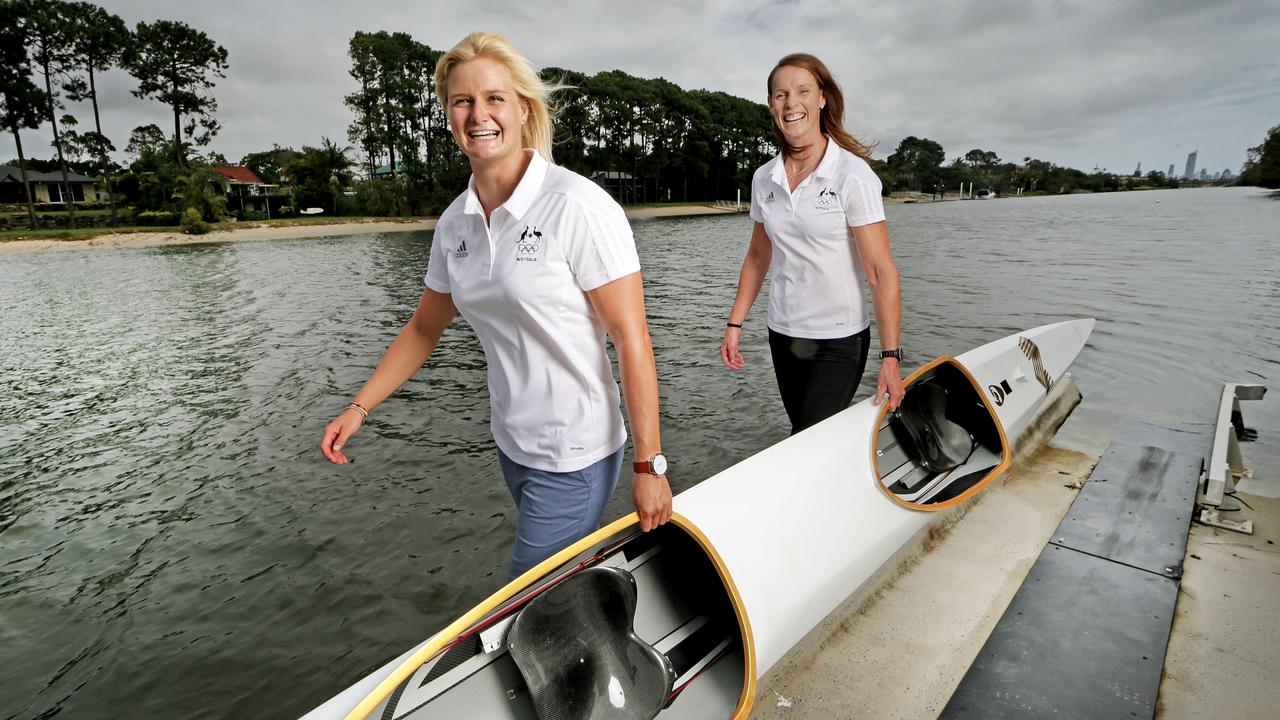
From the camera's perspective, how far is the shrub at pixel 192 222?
122 feet

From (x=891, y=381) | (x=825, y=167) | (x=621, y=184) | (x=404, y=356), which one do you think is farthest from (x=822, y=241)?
(x=621, y=184)

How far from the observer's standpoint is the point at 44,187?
2254 inches

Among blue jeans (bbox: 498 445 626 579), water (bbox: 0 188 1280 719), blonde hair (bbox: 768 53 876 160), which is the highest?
blonde hair (bbox: 768 53 876 160)

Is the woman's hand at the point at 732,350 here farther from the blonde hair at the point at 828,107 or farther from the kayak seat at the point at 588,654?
the kayak seat at the point at 588,654

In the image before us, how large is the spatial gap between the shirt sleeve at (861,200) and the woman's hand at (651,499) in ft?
5.01

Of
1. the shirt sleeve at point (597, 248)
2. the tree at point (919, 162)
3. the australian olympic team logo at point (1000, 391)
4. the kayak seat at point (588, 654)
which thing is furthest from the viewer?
the tree at point (919, 162)

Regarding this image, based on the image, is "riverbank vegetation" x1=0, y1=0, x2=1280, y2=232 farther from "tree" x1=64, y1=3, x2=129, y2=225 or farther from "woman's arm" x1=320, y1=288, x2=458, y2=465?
"woman's arm" x1=320, y1=288, x2=458, y2=465

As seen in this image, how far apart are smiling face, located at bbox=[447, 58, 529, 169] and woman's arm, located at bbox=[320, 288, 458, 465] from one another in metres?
0.61

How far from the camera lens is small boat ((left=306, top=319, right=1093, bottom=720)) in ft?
6.16

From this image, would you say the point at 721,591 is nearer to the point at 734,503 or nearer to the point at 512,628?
the point at 734,503

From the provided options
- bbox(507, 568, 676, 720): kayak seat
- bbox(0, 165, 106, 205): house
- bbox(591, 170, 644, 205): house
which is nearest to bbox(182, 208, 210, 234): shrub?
bbox(0, 165, 106, 205): house

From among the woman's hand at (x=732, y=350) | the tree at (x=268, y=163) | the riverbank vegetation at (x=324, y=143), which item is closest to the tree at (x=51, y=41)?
the riverbank vegetation at (x=324, y=143)

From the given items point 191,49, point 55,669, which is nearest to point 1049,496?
point 55,669

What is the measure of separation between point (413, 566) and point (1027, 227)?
126 ft
